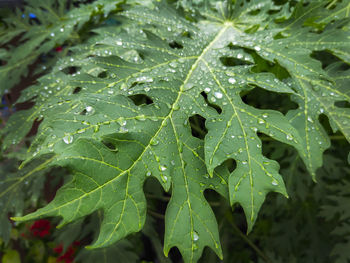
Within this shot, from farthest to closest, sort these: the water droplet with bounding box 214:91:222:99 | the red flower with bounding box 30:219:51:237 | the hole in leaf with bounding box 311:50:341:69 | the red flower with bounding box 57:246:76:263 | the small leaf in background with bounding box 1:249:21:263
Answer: the red flower with bounding box 30:219:51:237 → the small leaf in background with bounding box 1:249:21:263 → the red flower with bounding box 57:246:76:263 → the hole in leaf with bounding box 311:50:341:69 → the water droplet with bounding box 214:91:222:99

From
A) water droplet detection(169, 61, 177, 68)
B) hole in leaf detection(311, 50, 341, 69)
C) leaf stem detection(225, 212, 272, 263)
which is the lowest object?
leaf stem detection(225, 212, 272, 263)

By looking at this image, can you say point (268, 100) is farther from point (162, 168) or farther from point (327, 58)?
point (162, 168)

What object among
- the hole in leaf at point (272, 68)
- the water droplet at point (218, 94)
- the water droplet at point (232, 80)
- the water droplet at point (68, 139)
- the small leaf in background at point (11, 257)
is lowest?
the small leaf in background at point (11, 257)

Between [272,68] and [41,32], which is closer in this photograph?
[272,68]

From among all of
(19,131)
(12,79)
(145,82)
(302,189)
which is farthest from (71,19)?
(302,189)

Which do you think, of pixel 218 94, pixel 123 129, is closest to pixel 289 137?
pixel 218 94

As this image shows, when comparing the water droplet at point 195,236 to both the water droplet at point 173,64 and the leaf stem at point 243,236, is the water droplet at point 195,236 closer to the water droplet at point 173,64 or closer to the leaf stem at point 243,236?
the water droplet at point 173,64

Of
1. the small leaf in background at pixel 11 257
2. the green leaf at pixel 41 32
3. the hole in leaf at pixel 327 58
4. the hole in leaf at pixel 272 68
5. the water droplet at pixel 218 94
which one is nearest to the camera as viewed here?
the water droplet at pixel 218 94

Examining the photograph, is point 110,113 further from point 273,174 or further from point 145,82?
point 273,174

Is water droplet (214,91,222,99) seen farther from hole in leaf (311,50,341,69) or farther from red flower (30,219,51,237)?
red flower (30,219,51,237)


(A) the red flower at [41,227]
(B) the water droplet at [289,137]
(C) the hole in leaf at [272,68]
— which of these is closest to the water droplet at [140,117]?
(B) the water droplet at [289,137]

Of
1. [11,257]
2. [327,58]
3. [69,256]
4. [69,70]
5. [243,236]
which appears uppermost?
[327,58]

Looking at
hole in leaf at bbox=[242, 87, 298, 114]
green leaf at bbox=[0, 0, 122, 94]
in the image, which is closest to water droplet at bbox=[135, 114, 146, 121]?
green leaf at bbox=[0, 0, 122, 94]
